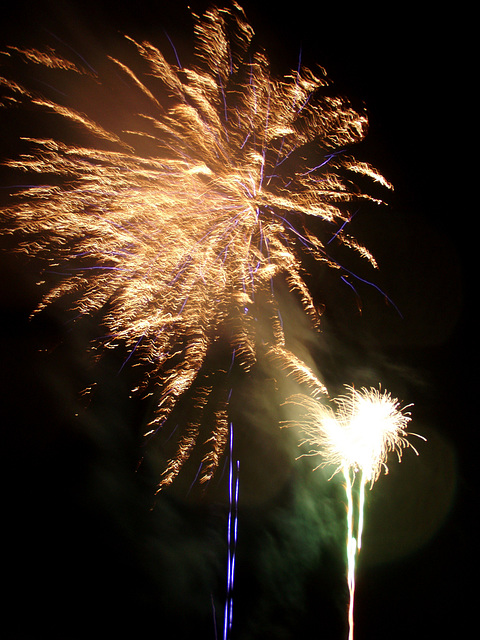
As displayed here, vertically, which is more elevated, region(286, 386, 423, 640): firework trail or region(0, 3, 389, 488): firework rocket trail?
region(0, 3, 389, 488): firework rocket trail

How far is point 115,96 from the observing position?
196cm

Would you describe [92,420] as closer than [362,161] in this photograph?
No

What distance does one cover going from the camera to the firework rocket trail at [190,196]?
2041mm

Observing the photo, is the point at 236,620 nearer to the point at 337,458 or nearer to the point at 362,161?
the point at 337,458

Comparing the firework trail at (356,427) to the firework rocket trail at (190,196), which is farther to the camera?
the firework trail at (356,427)

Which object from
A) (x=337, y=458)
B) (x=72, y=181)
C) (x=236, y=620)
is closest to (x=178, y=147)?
(x=72, y=181)

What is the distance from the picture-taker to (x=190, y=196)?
2.36 m

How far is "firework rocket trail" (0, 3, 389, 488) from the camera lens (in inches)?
Result: 80.4

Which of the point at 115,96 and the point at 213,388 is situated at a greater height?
the point at 115,96

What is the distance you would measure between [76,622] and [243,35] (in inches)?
224

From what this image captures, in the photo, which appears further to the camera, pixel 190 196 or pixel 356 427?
pixel 356 427

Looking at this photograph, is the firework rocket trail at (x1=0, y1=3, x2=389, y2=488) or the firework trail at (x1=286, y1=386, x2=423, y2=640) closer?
the firework rocket trail at (x1=0, y1=3, x2=389, y2=488)

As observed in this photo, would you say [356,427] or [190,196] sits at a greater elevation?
[190,196]

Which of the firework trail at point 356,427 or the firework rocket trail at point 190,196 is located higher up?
the firework rocket trail at point 190,196
